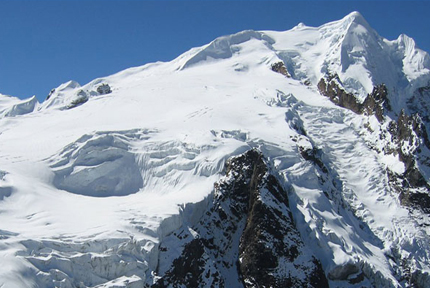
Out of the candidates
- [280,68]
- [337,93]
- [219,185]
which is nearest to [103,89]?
[280,68]

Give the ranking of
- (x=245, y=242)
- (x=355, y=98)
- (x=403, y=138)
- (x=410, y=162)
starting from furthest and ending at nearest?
(x=355, y=98), (x=403, y=138), (x=410, y=162), (x=245, y=242)

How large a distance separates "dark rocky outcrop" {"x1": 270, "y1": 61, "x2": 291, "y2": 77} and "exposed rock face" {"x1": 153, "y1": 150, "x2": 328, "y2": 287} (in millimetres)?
41948

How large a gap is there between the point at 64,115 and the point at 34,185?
28.6 meters

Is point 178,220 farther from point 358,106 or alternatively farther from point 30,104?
point 30,104

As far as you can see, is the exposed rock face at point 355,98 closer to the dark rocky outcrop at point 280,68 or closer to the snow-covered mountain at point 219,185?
the snow-covered mountain at point 219,185

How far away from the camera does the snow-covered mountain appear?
51.2 meters

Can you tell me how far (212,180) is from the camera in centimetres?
6200

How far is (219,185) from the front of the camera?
201ft

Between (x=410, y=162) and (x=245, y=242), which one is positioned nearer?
(x=245, y=242)

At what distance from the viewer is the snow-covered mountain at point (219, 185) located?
51.2 metres

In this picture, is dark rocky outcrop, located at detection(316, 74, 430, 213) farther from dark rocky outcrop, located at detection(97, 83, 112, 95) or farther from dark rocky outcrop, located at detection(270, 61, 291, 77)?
dark rocky outcrop, located at detection(97, 83, 112, 95)

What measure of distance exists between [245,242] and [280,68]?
169ft

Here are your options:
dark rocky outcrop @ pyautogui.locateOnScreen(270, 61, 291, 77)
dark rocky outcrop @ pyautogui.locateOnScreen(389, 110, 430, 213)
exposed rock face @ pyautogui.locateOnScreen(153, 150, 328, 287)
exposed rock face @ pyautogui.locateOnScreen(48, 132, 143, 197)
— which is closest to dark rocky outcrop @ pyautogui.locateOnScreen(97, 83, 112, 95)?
dark rocky outcrop @ pyautogui.locateOnScreen(270, 61, 291, 77)

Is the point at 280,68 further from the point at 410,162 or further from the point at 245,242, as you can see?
the point at 245,242
